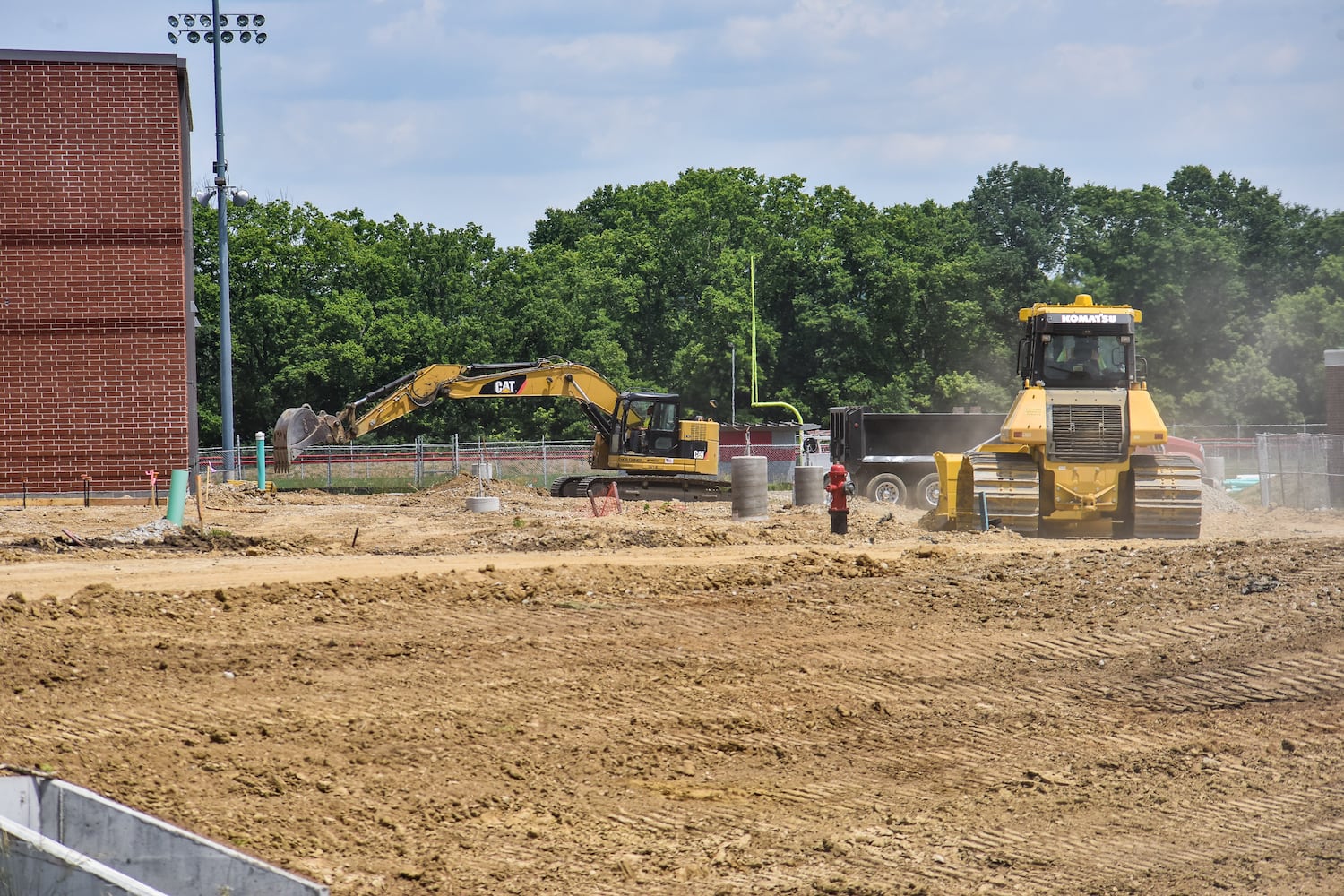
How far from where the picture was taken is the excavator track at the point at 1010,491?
60.1 feet

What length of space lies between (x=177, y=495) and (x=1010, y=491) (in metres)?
12.7

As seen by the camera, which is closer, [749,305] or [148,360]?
[148,360]

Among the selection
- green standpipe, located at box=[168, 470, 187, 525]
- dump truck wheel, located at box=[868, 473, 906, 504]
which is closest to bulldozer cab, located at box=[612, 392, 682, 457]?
dump truck wheel, located at box=[868, 473, 906, 504]

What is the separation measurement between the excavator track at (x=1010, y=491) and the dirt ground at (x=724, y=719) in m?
3.59

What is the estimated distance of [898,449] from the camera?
29.4 m

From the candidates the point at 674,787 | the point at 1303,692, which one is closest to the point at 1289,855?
the point at 1303,692

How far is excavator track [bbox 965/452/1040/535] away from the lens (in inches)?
721

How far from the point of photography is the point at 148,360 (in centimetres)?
2512

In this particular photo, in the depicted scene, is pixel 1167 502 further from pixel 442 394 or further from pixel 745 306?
pixel 745 306

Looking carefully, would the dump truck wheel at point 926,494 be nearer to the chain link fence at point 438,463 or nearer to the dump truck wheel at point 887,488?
the dump truck wheel at point 887,488

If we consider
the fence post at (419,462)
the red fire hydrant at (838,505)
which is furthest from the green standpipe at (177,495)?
the fence post at (419,462)

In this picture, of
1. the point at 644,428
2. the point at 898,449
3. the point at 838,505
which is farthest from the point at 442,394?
the point at 838,505

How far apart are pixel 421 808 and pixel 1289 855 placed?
4.76 m

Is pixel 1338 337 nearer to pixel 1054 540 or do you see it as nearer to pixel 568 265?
pixel 568 265
